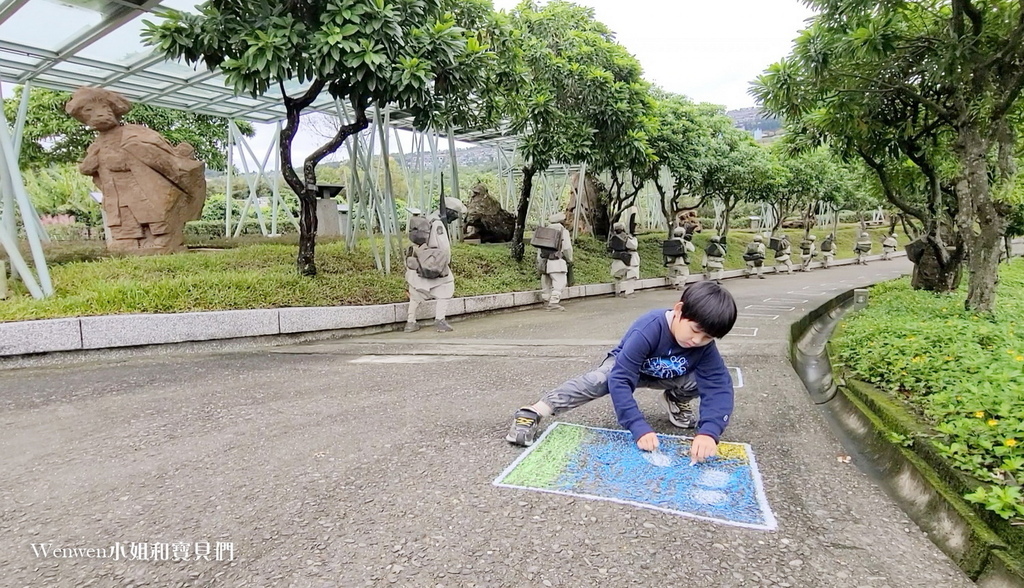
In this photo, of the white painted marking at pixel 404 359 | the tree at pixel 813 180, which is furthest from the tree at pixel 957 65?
the tree at pixel 813 180

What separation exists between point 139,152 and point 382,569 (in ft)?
31.9

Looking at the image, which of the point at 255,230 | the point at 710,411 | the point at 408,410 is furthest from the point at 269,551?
the point at 255,230

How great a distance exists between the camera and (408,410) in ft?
11.8

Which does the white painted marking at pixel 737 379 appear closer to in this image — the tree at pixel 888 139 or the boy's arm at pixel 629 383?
the boy's arm at pixel 629 383

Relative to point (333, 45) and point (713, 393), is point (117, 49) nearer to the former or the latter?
point (333, 45)

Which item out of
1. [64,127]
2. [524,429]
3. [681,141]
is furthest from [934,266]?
[64,127]

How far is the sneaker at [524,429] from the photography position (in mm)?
2867

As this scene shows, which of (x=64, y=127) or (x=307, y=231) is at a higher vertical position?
(x=64, y=127)

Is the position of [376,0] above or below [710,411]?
above

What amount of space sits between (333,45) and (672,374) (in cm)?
487

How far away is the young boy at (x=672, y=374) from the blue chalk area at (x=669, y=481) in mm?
115

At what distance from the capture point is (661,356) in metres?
2.71

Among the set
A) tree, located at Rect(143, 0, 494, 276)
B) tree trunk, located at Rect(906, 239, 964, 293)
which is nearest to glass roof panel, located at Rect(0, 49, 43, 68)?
tree, located at Rect(143, 0, 494, 276)

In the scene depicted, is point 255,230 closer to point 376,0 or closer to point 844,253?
point 376,0
